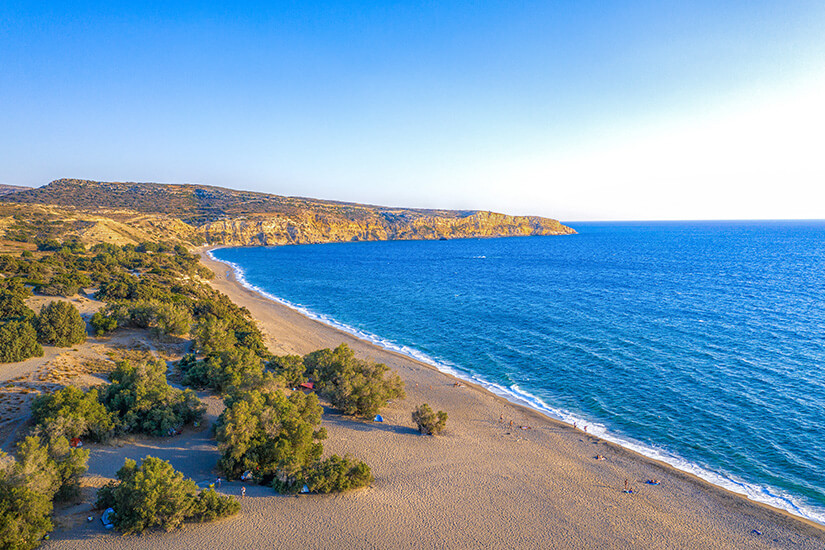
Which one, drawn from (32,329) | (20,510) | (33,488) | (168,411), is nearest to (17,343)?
(32,329)

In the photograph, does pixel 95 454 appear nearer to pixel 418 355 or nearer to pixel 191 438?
pixel 191 438

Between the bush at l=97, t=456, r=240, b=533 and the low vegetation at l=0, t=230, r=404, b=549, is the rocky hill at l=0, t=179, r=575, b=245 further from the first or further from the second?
the bush at l=97, t=456, r=240, b=533

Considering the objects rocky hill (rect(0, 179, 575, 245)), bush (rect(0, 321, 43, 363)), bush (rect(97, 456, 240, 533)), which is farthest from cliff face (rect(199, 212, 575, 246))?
bush (rect(97, 456, 240, 533))

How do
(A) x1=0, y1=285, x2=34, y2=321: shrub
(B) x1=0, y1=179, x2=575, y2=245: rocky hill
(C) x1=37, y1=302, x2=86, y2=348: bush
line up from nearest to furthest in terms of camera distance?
(C) x1=37, y1=302, x2=86, y2=348: bush, (A) x1=0, y1=285, x2=34, y2=321: shrub, (B) x1=0, y1=179, x2=575, y2=245: rocky hill

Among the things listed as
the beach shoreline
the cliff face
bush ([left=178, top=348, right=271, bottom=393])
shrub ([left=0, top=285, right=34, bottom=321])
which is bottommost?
the beach shoreline

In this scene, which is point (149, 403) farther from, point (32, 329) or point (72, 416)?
point (32, 329)

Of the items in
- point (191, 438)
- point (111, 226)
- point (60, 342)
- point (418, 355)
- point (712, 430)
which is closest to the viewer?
point (191, 438)

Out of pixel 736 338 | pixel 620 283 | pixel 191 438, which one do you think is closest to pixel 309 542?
pixel 191 438
